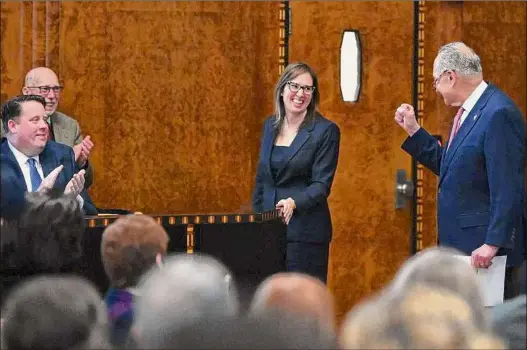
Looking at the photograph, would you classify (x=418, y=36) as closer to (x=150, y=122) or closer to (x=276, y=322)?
(x=150, y=122)

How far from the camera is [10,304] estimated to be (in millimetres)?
2537

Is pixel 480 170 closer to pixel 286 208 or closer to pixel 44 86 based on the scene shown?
pixel 286 208

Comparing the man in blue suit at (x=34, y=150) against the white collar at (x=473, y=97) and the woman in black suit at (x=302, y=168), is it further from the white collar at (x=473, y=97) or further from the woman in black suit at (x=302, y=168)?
the white collar at (x=473, y=97)

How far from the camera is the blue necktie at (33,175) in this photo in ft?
16.5

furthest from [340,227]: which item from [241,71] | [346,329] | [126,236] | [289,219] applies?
[346,329]

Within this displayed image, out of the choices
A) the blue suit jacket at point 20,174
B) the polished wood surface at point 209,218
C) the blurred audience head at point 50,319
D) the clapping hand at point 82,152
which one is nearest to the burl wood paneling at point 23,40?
the clapping hand at point 82,152

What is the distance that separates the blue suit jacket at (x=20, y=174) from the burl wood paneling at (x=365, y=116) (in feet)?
6.83

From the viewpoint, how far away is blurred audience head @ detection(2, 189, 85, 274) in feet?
12.4

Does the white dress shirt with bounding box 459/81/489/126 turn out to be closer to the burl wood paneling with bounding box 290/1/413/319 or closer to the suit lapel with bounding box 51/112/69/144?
the suit lapel with bounding box 51/112/69/144

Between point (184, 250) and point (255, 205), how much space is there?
66 centimetres

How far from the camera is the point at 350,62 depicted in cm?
740

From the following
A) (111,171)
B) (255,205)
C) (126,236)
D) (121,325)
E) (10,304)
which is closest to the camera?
(10,304)

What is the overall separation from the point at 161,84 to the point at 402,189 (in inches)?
60.0

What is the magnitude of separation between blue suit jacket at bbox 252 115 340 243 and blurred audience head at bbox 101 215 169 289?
7.93 ft
